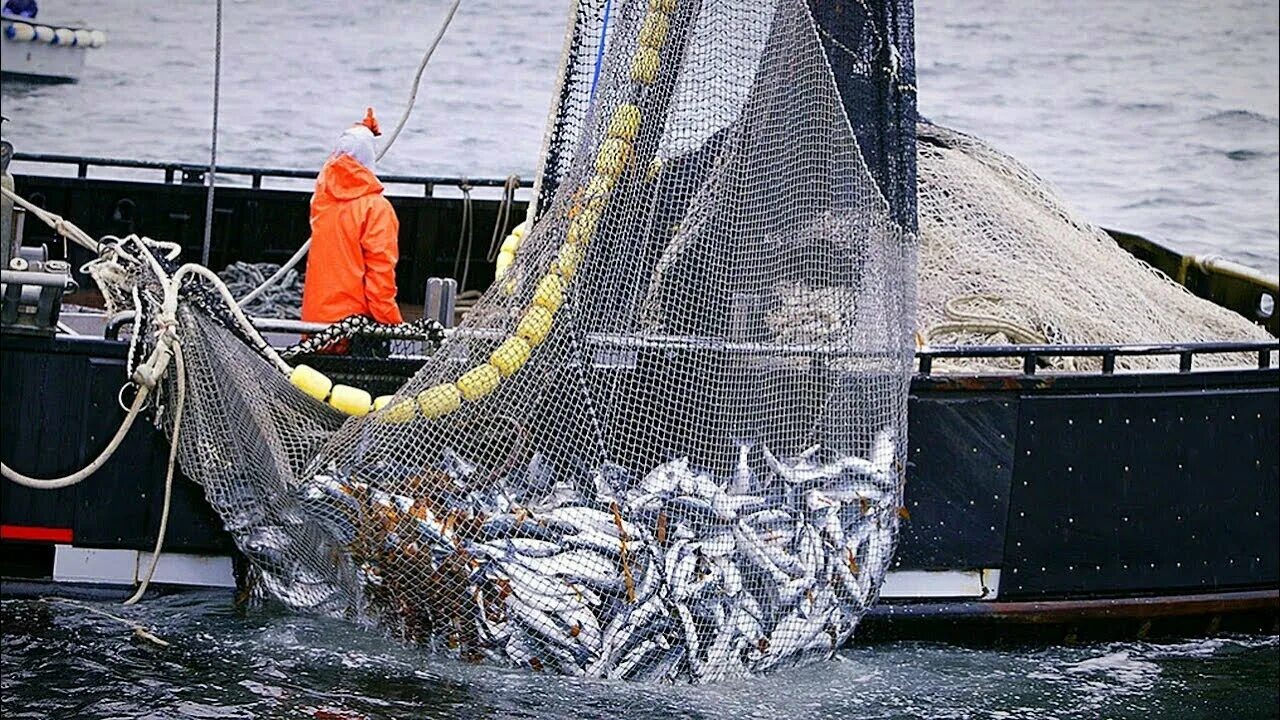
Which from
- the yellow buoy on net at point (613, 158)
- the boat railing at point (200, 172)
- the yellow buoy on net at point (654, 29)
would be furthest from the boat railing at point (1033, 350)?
the boat railing at point (200, 172)

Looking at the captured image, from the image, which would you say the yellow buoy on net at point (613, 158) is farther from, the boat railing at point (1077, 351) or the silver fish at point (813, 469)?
the boat railing at point (1077, 351)

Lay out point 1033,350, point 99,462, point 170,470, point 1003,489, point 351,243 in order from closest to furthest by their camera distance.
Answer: point 99,462, point 170,470, point 1033,350, point 1003,489, point 351,243

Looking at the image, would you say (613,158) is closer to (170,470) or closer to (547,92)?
(170,470)

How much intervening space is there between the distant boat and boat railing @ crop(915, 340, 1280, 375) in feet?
78.7

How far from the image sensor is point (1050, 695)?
7.29 metres

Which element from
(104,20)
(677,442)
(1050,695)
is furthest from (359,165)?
(104,20)

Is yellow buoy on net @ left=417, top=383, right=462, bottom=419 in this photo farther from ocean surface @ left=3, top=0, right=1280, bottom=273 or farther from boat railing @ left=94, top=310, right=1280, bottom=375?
ocean surface @ left=3, top=0, right=1280, bottom=273

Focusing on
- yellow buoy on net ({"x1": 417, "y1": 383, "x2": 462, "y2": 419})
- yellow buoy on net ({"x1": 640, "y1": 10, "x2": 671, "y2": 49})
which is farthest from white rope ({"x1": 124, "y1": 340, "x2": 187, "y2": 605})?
yellow buoy on net ({"x1": 640, "y1": 10, "x2": 671, "y2": 49})

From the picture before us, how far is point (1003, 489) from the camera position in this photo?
763 centimetres

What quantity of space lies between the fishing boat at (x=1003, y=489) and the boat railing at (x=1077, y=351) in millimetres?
11

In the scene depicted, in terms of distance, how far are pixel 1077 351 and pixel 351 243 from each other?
3.24m

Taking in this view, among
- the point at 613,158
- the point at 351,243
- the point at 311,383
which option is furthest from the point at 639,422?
the point at 351,243

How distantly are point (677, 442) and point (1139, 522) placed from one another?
2.41 m

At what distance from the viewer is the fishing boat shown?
7043mm
